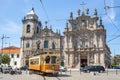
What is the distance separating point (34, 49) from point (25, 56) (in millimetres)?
3274

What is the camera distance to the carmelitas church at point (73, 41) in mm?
60562

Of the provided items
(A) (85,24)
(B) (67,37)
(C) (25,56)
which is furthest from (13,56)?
(A) (85,24)

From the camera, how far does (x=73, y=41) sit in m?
63.6

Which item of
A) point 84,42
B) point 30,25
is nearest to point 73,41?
point 84,42

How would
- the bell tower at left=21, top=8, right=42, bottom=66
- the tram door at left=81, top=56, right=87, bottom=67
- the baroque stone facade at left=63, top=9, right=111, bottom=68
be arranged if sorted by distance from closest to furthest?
the baroque stone facade at left=63, top=9, right=111, bottom=68 → the tram door at left=81, top=56, right=87, bottom=67 → the bell tower at left=21, top=8, right=42, bottom=66

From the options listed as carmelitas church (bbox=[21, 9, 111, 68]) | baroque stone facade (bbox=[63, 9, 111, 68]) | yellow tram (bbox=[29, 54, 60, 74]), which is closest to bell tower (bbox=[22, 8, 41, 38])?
carmelitas church (bbox=[21, 9, 111, 68])

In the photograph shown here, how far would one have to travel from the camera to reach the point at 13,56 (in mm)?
80500

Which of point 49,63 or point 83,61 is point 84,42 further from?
point 49,63

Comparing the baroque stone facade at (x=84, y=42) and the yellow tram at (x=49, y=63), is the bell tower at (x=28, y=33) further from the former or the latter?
the yellow tram at (x=49, y=63)

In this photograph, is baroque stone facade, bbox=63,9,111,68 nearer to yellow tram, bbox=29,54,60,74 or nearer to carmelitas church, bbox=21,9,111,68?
carmelitas church, bbox=21,9,111,68

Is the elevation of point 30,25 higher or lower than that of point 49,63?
higher

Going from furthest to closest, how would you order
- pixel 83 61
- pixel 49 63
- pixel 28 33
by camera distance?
pixel 28 33 < pixel 83 61 < pixel 49 63

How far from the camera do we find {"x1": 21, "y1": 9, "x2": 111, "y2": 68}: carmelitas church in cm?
6056

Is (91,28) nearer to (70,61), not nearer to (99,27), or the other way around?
(99,27)
